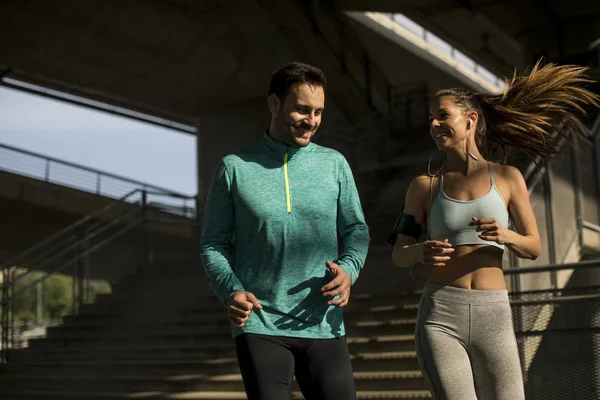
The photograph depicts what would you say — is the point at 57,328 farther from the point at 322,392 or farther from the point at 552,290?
the point at 322,392

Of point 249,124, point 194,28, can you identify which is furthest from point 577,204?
point 249,124

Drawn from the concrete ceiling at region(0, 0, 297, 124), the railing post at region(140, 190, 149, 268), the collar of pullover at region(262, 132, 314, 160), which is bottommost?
the collar of pullover at region(262, 132, 314, 160)

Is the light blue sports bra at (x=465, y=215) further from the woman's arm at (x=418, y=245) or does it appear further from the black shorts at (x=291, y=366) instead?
the black shorts at (x=291, y=366)

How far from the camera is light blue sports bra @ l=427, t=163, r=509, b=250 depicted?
3.06 metres

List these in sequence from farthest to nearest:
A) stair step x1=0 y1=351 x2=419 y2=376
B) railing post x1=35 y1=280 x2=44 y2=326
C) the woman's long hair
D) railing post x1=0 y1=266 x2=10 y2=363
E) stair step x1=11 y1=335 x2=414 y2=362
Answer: railing post x1=35 y1=280 x2=44 y2=326
railing post x1=0 y1=266 x2=10 y2=363
stair step x1=11 y1=335 x2=414 y2=362
stair step x1=0 y1=351 x2=419 y2=376
the woman's long hair

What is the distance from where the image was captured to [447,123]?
10.4ft

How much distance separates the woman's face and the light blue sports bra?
206 mm

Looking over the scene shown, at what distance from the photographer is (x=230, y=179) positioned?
9.71ft

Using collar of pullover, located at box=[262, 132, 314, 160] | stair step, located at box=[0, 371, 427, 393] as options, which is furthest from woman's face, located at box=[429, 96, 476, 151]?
stair step, located at box=[0, 371, 427, 393]

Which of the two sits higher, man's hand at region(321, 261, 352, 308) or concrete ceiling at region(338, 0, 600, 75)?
concrete ceiling at region(338, 0, 600, 75)

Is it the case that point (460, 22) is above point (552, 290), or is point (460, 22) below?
above

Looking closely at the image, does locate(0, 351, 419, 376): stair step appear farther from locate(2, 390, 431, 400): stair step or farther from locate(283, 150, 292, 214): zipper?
locate(283, 150, 292, 214): zipper

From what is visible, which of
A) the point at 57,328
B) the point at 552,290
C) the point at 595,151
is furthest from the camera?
the point at 57,328

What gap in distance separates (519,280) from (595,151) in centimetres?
299
